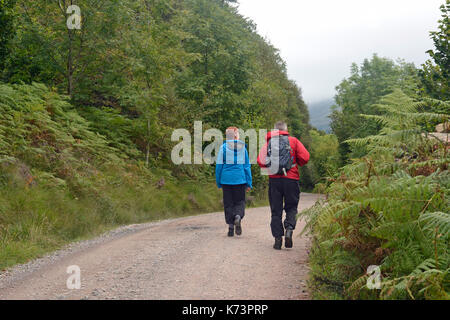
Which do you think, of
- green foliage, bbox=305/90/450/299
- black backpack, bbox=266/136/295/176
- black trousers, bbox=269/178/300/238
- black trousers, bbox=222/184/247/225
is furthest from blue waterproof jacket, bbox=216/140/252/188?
green foliage, bbox=305/90/450/299

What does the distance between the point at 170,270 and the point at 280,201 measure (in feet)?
8.56

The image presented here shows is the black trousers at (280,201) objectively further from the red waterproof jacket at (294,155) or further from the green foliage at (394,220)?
the green foliage at (394,220)

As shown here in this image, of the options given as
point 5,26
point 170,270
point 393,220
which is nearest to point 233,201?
point 170,270

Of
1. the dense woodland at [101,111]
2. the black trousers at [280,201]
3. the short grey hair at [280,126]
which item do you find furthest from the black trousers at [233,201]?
the dense woodland at [101,111]

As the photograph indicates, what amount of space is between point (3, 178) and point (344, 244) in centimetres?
740

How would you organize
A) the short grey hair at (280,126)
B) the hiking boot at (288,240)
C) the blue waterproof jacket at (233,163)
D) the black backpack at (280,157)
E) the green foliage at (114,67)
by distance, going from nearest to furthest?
the black backpack at (280,157)
the hiking boot at (288,240)
the short grey hair at (280,126)
the blue waterproof jacket at (233,163)
the green foliage at (114,67)

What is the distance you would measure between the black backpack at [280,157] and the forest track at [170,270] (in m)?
0.96

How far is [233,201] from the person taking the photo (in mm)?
9117

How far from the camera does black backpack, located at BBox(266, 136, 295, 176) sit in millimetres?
7301

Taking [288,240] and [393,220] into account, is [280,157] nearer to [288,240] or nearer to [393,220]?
[288,240]

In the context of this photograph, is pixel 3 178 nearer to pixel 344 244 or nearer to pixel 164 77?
pixel 344 244

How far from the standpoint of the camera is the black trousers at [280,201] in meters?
7.46

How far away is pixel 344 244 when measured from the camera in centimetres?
475
